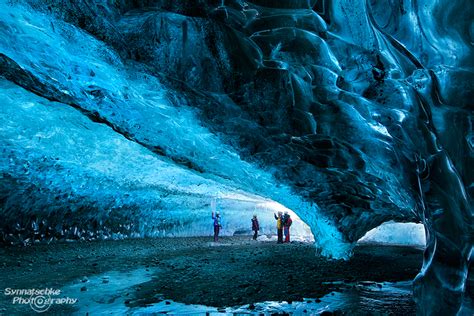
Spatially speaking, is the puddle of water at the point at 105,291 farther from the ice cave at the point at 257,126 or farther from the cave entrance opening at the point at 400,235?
the cave entrance opening at the point at 400,235

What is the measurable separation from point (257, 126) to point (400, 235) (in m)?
19.5

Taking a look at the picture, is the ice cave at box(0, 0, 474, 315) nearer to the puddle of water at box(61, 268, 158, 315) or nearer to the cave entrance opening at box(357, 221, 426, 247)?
the puddle of water at box(61, 268, 158, 315)

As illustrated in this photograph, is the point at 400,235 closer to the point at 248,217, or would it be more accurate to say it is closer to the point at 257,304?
the point at 248,217

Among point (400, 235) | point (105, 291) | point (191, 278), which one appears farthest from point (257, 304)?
point (400, 235)

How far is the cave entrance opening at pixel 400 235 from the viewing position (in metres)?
20.4

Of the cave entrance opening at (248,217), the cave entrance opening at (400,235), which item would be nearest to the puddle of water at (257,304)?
the cave entrance opening at (400,235)

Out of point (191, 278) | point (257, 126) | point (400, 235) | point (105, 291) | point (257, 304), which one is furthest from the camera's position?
point (400, 235)

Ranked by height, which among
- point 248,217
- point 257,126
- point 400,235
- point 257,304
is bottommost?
point 257,304

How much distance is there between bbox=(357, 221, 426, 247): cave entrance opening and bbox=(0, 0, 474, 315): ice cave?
11.3 m

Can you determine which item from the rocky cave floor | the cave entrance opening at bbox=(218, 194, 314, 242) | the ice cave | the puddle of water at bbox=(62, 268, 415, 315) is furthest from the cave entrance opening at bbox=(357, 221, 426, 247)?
the puddle of water at bbox=(62, 268, 415, 315)

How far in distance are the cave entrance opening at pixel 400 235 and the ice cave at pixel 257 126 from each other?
1128cm

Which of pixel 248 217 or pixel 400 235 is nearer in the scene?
pixel 400 235

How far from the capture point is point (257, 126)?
690 cm

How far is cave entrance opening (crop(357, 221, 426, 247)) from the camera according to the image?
20.4 meters
